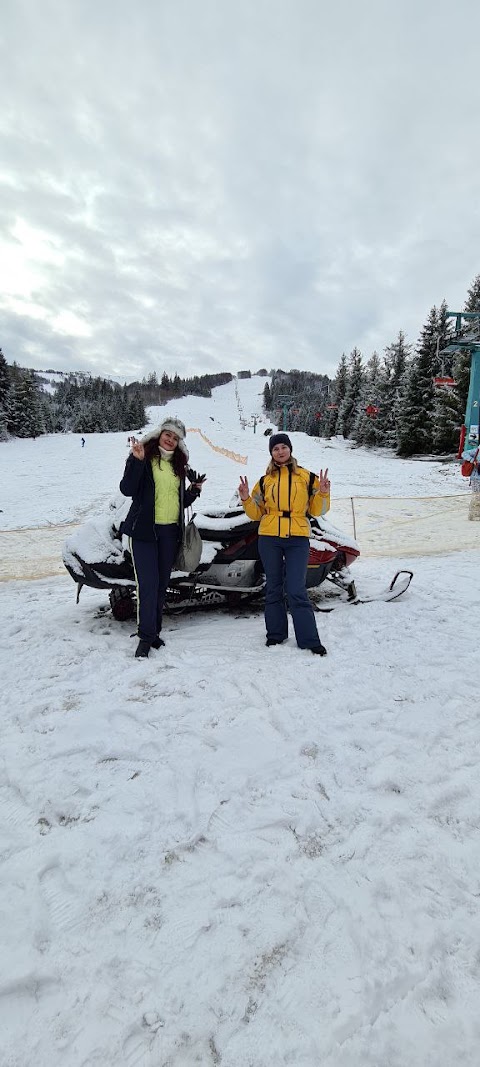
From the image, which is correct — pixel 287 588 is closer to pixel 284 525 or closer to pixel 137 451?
pixel 284 525

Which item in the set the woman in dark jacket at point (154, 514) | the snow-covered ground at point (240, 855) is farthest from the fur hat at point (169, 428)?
the snow-covered ground at point (240, 855)

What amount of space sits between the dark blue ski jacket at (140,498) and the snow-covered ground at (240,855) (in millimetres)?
1010

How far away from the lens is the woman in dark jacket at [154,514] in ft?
12.6

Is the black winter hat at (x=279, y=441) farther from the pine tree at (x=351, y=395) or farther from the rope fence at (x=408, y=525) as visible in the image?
the pine tree at (x=351, y=395)

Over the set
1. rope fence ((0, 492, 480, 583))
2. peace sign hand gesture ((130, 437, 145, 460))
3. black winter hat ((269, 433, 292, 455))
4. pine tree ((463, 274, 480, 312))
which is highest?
pine tree ((463, 274, 480, 312))

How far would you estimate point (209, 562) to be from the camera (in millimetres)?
4652

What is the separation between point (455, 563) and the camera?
6941 mm

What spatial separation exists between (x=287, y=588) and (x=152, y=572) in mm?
1159

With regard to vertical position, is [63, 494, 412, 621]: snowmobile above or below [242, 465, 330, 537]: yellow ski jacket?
below

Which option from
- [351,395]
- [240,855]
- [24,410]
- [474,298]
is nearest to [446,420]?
[474,298]

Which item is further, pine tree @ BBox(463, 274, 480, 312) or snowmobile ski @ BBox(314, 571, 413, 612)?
pine tree @ BBox(463, 274, 480, 312)

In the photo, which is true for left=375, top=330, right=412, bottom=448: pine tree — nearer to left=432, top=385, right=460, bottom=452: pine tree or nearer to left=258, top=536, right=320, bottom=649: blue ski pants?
left=432, top=385, right=460, bottom=452: pine tree

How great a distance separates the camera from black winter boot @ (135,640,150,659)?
12.5ft

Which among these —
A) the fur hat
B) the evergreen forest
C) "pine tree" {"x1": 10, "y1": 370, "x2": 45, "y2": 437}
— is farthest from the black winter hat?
"pine tree" {"x1": 10, "y1": 370, "x2": 45, "y2": 437}
